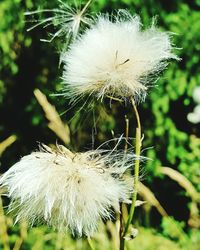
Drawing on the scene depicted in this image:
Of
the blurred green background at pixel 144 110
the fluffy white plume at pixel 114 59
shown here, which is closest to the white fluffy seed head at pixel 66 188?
the fluffy white plume at pixel 114 59

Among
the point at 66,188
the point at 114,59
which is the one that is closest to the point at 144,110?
the point at 114,59

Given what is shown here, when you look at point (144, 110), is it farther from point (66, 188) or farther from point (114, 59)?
point (66, 188)

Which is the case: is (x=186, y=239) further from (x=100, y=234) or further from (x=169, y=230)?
(x=100, y=234)

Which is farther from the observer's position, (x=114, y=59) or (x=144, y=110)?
(x=144, y=110)

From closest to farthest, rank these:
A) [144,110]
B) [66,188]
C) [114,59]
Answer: [66,188] < [114,59] < [144,110]

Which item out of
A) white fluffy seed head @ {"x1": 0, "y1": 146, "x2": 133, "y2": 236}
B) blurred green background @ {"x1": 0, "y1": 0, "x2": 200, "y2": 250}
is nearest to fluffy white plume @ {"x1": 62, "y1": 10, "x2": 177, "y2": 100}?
white fluffy seed head @ {"x1": 0, "y1": 146, "x2": 133, "y2": 236}

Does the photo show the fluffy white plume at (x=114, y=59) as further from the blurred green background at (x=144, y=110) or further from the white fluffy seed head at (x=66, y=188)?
the blurred green background at (x=144, y=110)
